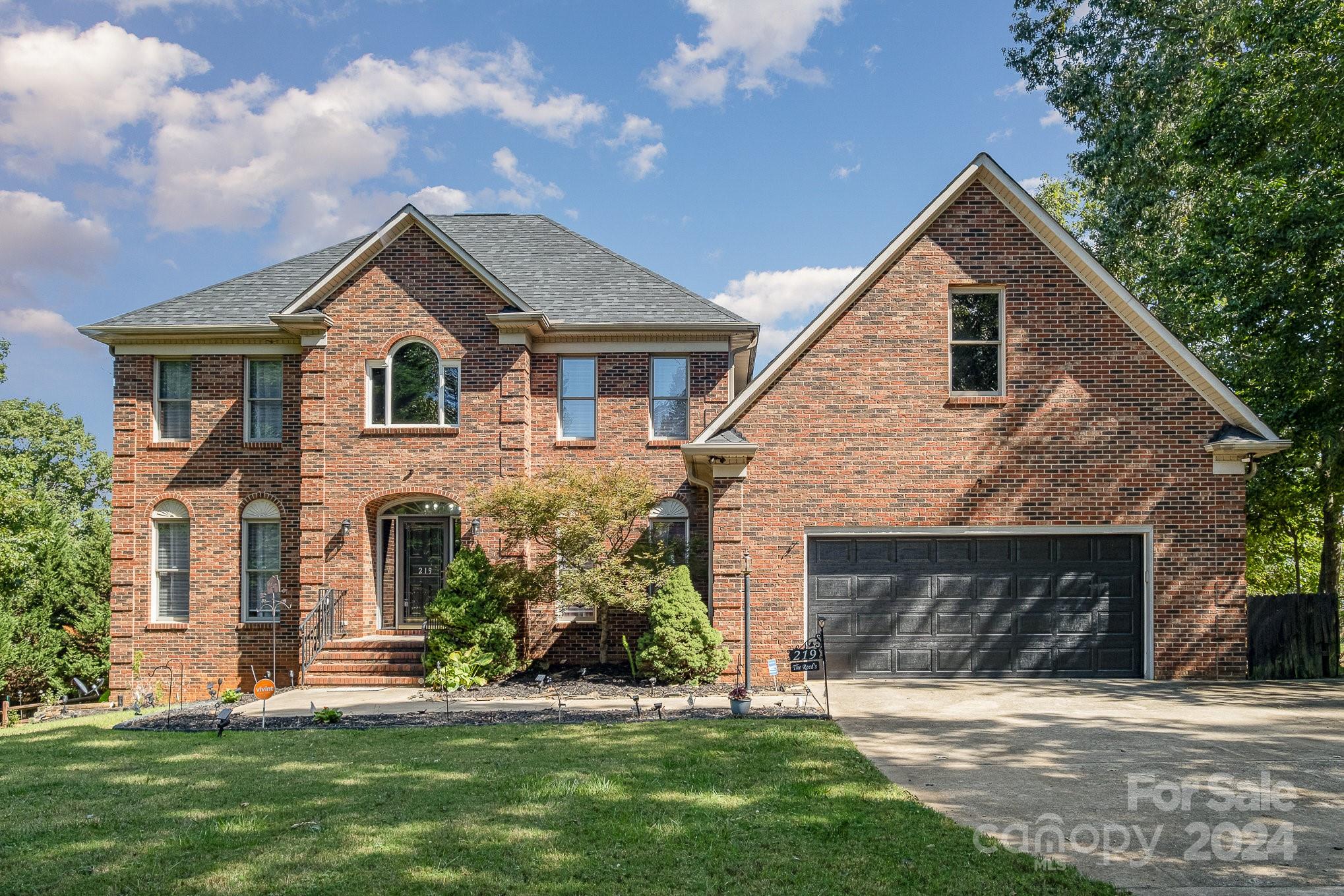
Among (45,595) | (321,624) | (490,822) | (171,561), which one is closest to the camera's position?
(490,822)

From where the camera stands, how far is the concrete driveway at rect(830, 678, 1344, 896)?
5.35 m

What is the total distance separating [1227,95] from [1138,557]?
27.9ft

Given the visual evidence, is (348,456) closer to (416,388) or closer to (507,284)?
(416,388)

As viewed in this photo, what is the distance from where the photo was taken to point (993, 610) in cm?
1298

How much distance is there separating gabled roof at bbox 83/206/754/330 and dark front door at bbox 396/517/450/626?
15.0ft

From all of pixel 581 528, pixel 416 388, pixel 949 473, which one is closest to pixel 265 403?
pixel 416 388

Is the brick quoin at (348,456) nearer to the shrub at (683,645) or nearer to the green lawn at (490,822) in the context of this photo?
the shrub at (683,645)

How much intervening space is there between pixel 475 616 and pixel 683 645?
3.59 meters

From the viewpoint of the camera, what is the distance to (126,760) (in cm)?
828

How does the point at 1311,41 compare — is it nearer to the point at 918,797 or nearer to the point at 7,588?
the point at 918,797

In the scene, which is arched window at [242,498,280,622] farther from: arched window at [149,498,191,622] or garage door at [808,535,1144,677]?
garage door at [808,535,1144,677]

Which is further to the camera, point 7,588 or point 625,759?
point 7,588

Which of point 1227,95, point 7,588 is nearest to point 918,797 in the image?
point 1227,95

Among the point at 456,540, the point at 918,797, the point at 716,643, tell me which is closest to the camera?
the point at 918,797
